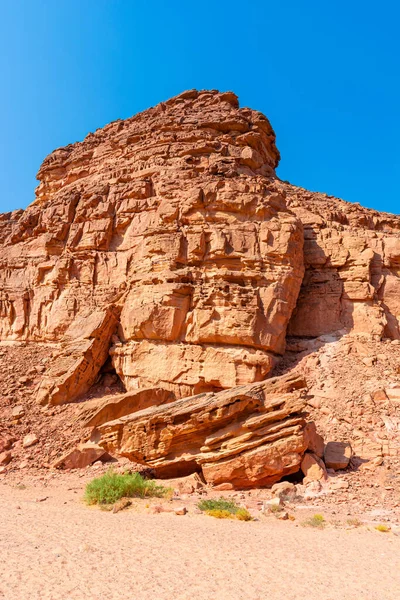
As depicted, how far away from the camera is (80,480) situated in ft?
44.5

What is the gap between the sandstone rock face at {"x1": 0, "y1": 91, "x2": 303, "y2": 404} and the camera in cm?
1766

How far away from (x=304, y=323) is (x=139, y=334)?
8.57m

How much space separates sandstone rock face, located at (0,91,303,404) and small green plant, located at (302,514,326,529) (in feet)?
26.0

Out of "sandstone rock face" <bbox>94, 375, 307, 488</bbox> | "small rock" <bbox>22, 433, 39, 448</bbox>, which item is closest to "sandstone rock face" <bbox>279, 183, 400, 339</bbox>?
"sandstone rock face" <bbox>94, 375, 307, 488</bbox>

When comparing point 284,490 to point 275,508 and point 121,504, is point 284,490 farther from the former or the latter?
point 121,504

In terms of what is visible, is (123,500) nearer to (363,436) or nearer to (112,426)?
(112,426)

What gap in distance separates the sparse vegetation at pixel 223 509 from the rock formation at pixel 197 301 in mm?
1779

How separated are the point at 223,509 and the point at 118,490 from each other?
10.1 ft

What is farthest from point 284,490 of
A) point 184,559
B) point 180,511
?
point 184,559

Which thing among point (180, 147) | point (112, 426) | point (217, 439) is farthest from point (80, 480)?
point (180, 147)

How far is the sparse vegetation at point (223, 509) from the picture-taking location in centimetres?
943

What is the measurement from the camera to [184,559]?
21.0 ft

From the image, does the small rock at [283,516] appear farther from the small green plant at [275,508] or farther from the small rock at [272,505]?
the small rock at [272,505]

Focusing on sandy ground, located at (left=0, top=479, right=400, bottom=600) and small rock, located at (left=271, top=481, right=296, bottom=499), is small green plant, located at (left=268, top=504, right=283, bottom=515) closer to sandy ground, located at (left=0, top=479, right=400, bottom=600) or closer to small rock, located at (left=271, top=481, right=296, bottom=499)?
sandy ground, located at (left=0, top=479, right=400, bottom=600)
